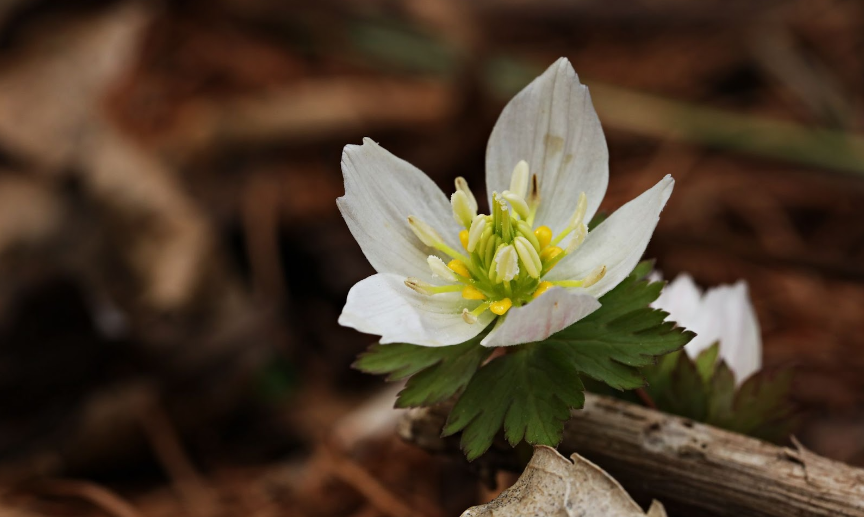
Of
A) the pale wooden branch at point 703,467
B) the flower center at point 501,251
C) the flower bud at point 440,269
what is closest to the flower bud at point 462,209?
the flower center at point 501,251

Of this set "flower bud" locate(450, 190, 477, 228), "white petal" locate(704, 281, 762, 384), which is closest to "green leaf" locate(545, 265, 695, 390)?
"flower bud" locate(450, 190, 477, 228)

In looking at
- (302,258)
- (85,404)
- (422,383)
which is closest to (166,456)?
(85,404)

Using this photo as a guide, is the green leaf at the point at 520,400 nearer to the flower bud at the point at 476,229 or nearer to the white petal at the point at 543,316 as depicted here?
the white petal at the point at 543,316

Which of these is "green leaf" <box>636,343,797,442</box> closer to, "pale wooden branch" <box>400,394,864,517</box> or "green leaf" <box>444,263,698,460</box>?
"pale wooden branch" <box>400,394,864,517</box>

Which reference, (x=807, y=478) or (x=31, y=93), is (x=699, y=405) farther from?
(x=31, y=93)

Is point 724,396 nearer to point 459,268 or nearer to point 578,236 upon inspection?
point 578,236
